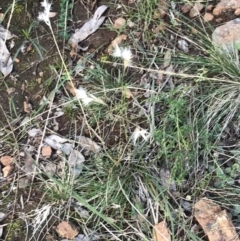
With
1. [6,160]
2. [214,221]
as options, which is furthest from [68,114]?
[214,221]

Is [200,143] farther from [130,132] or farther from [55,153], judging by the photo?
[55,153]

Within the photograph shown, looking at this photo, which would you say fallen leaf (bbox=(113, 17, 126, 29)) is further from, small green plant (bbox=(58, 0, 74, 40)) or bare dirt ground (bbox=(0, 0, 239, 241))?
small green plant (bbox=(58, 0, 74, 40))

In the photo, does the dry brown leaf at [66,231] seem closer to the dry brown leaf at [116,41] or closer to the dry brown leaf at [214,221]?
the dry brown leaf at [214,221]

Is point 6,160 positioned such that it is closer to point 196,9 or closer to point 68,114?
point 68,114

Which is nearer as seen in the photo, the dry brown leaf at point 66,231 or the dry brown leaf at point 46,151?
the dry brown leaf at point 66,231

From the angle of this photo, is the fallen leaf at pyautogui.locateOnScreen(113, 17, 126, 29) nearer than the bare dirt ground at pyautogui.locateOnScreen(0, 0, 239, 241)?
No

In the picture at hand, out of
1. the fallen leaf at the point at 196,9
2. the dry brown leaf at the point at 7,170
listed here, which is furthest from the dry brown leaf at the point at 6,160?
the fallen leaf at the point at 196,9

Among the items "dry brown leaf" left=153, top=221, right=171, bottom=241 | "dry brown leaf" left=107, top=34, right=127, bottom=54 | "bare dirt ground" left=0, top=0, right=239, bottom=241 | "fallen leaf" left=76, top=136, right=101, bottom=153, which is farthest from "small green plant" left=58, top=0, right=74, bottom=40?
"dry brown leaf" left=153, top=221, right=171, bottom=241
